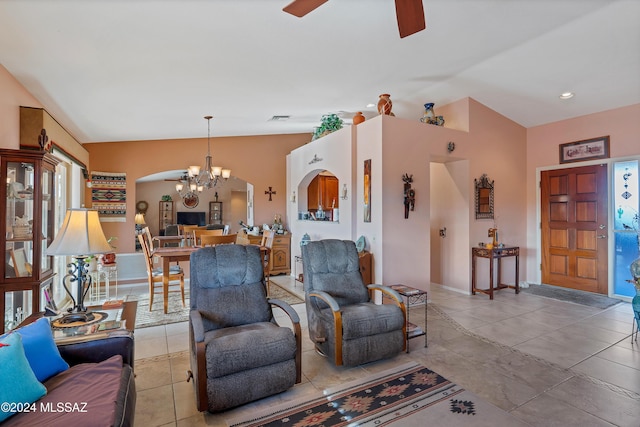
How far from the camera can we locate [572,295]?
5.02m

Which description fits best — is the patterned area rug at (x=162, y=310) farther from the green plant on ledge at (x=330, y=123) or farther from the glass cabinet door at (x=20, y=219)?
the green plant on ledge at (x=330, y=123)

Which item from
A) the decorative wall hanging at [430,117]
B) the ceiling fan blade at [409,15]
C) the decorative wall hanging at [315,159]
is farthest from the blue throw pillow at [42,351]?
the decorative wall hanging at [430,117]

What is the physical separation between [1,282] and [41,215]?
0.57 metres

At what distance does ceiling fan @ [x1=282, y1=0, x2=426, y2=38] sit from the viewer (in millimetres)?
1879

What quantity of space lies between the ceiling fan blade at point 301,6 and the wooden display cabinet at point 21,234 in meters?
2.38

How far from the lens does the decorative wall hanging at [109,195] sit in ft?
19.1

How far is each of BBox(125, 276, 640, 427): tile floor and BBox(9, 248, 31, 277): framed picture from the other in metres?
1.16

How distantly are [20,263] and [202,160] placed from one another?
4.22 metres

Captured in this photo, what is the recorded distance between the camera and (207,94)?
3.96 m

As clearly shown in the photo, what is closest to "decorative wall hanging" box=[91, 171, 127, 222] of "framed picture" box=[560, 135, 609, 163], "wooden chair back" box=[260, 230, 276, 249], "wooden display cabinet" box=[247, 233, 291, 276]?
"wooden display cabinet" box=[247, 233, 291, 276]

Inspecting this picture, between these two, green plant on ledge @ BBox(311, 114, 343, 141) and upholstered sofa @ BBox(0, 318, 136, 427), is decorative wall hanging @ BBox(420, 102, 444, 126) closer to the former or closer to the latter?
green plant on ledge @ BBox(311, 114, 343, 141)

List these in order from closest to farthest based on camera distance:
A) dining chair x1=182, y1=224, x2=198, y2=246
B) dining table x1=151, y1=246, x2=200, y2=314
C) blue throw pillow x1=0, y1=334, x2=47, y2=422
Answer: blue throw pillow x1=0, y1=334, x2=47, y2=422, dining table x1=151, y1=246, x2=200, y2=314, dining chair x1=182, y1=224, x2=198, y2=246

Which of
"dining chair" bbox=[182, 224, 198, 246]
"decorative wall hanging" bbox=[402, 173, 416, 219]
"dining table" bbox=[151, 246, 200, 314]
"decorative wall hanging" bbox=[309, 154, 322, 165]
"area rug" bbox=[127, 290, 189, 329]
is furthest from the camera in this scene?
"dining chair" bbox=[182, 224, 198, 246]

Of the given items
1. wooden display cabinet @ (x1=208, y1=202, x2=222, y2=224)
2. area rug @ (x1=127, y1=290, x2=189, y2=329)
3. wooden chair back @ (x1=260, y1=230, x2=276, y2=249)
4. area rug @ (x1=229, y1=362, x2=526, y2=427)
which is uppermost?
Answer: wooden display cabinet @ (x1=208, y1=202, x2=222, y2=224)
